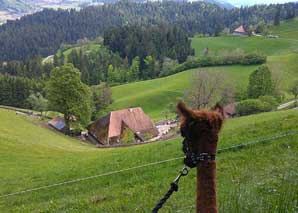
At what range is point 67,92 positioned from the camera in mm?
50656

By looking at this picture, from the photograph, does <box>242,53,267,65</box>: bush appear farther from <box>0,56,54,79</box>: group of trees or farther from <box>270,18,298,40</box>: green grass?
<box>0,56,54,79</box>: group of trees

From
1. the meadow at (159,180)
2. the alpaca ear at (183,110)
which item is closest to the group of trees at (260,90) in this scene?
the meadow at (159,180)

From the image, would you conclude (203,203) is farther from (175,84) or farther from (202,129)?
(175,84)

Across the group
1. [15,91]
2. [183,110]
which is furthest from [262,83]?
[183,110]

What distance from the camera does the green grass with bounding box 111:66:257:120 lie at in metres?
86.8

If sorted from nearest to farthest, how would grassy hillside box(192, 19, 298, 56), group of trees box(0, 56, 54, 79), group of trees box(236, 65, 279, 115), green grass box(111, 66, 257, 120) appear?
group of trees box(236, 65, 279, 115) → green grass box(111, 66, 257, 120) → group of trees box(0, 56, 54, 79) → grassy hillside box(192, 19, 298, 56)

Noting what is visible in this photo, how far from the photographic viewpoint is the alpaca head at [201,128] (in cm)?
336

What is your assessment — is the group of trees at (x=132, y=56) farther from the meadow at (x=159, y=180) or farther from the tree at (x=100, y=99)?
the meadow at (x=159, y=180)

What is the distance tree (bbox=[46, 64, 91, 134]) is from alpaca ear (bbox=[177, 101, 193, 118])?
4823 centimetres

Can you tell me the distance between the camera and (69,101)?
5066cm

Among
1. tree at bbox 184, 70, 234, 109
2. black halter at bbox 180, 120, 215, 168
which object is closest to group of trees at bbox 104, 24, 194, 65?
tree at bbox 184, 70, 234, 109

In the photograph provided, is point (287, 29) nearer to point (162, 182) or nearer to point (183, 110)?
point (162, 182)

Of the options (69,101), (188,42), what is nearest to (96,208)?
(69,101)

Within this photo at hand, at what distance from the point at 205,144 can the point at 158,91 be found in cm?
8928
